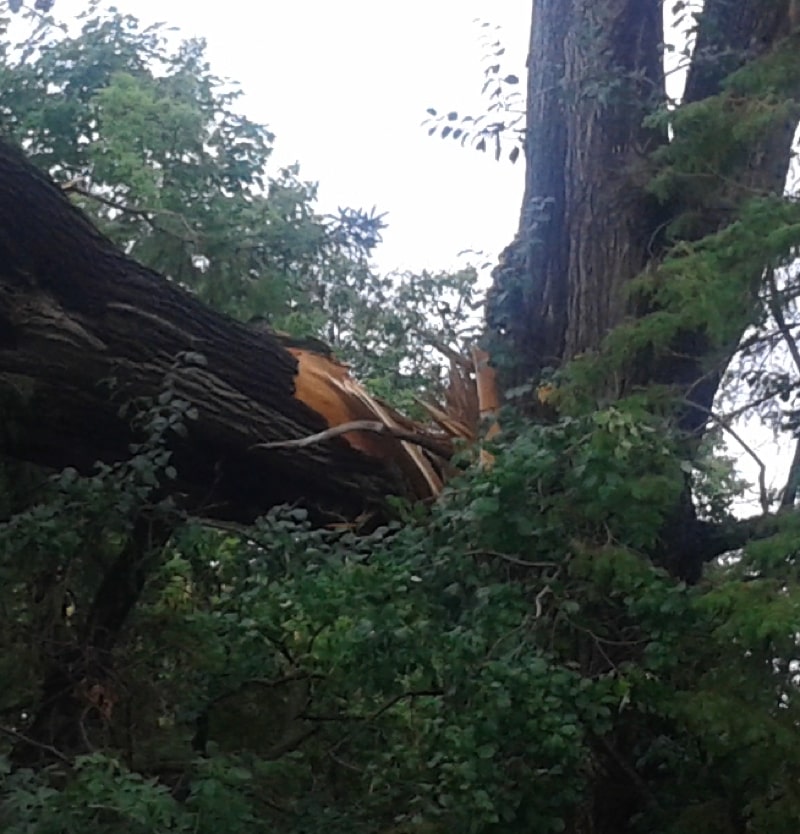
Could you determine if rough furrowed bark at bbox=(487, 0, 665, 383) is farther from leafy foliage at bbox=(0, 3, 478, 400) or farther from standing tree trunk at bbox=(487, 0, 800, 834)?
leafy foliage at bbox=(0, 3, 478, 400)

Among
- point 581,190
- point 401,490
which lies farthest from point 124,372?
point 581,190

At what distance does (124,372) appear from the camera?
4.02 meters

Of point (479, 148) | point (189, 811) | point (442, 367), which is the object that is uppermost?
point (479, 148)

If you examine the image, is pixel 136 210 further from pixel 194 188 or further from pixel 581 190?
pixel 581 190

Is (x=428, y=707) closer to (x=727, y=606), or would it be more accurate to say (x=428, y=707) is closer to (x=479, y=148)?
(x=727, y=606)

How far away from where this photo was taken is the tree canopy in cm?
306

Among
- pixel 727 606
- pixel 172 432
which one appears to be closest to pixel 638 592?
pixel 727 606

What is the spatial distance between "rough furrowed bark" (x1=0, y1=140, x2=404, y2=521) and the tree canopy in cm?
1

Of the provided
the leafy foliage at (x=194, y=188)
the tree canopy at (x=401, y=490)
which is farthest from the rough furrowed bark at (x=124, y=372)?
the leafy foliage at (x=194, y=188)

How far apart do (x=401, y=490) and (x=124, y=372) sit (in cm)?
116

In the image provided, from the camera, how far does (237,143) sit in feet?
18.1

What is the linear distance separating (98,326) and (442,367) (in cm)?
184

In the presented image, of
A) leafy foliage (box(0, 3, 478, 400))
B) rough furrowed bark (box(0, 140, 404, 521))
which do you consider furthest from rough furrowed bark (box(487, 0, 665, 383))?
rough furrowed bark (box(0, 140, 404, 521))

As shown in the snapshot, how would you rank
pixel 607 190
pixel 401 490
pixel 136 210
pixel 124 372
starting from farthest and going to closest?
pixel 136 210
pixel 607 190
pixel 401 490
pixel 124 372
